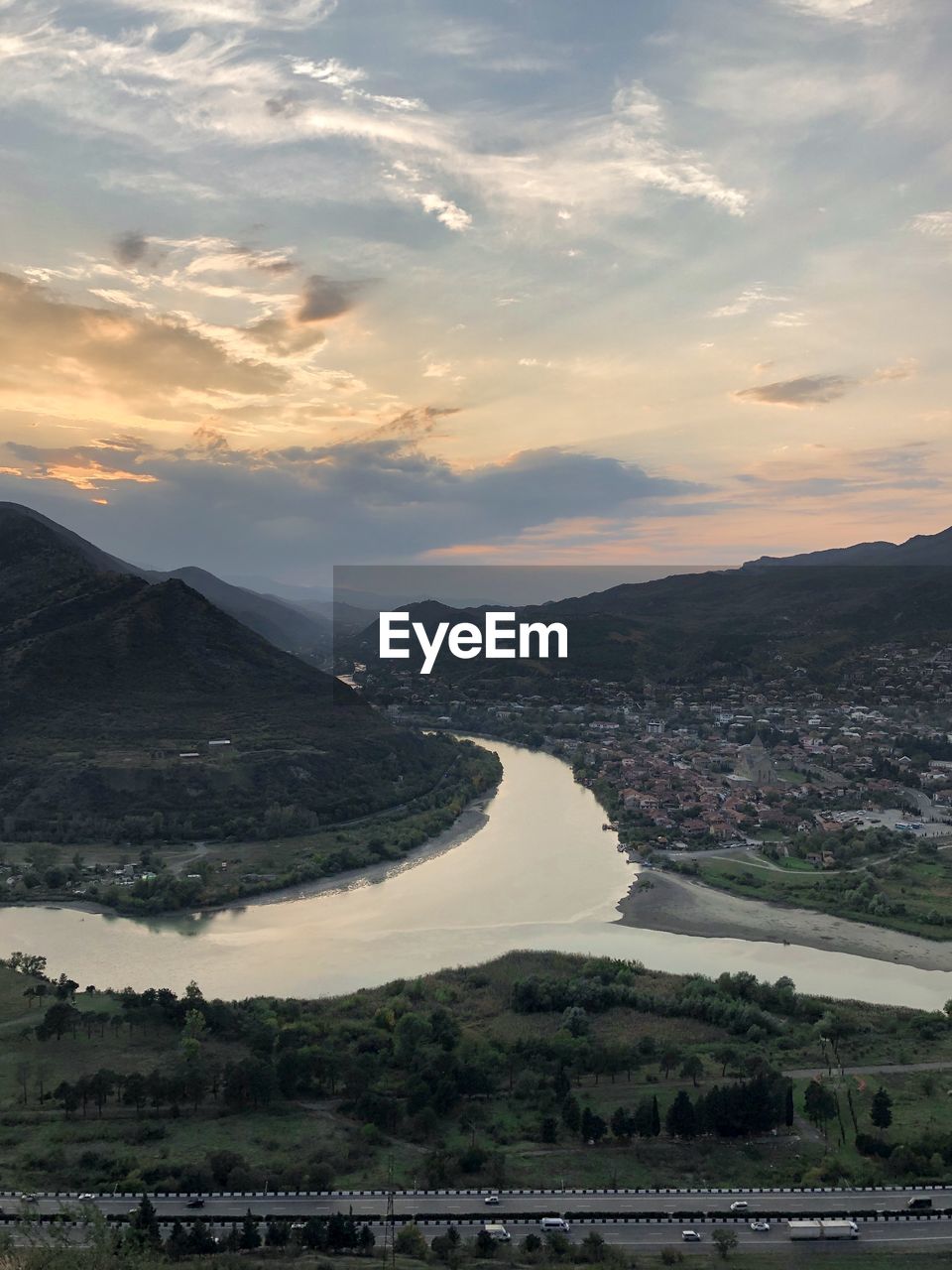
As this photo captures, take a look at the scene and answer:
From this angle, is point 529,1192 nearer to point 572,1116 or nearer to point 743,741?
point 572,1116

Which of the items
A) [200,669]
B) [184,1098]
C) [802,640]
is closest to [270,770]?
[200,669]

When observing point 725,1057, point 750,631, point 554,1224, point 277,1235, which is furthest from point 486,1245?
point 750,631

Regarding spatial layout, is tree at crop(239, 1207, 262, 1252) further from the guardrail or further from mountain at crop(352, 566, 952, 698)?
mountain at crop(352, 566, 952, 698)

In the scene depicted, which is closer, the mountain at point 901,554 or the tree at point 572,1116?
the tree at point 572,1116

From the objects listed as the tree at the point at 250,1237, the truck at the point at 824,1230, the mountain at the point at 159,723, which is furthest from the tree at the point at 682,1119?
the mountain at the point at 159,723

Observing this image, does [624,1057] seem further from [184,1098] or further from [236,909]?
[236,909]

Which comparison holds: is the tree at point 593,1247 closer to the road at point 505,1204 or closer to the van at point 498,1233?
the road at point 505,1204
